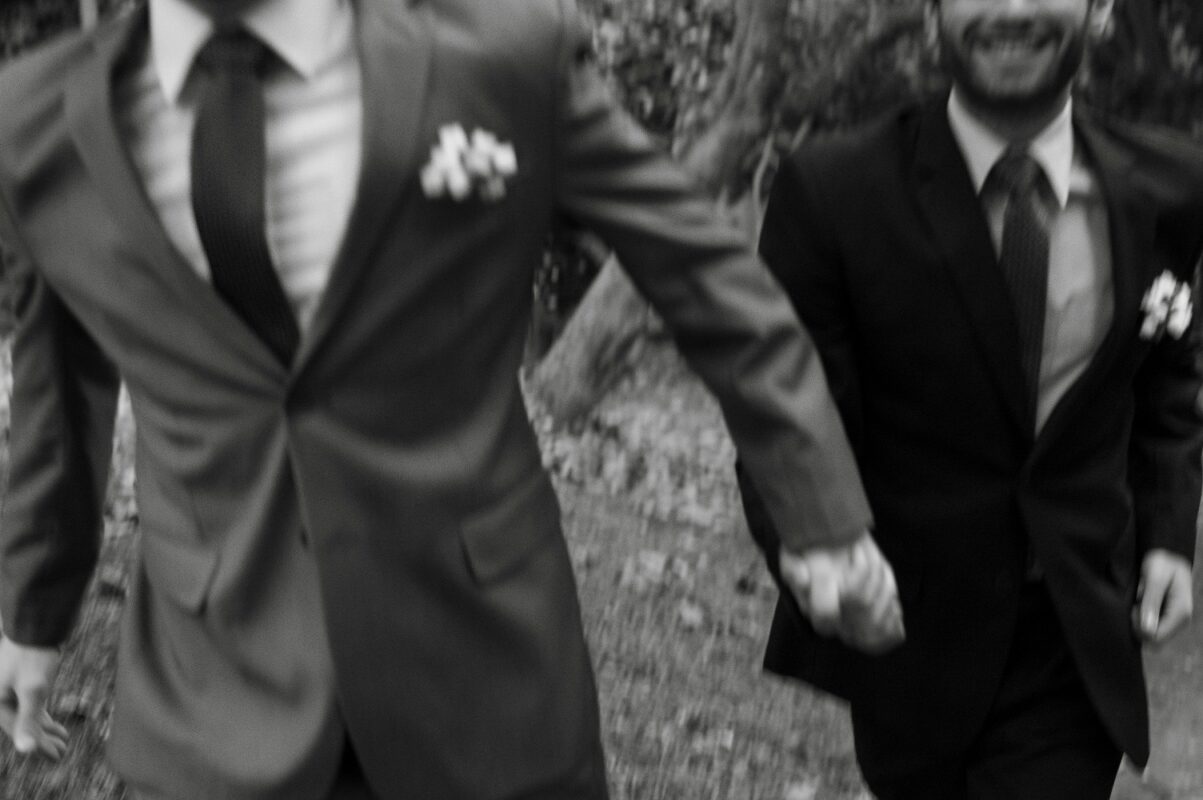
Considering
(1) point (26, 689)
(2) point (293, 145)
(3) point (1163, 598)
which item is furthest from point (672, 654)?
(2) point (293, 145)

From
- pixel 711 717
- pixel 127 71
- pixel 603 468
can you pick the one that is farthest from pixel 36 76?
pixel 603 468


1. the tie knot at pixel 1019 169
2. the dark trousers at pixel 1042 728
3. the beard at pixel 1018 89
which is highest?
the beard at pixel 1018 89

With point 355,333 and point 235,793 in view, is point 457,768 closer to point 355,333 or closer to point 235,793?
point 235,793

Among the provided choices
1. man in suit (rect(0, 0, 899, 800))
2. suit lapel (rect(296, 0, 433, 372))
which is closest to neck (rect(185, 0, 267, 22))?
man in suit (rect(0, 0, 899, 800))

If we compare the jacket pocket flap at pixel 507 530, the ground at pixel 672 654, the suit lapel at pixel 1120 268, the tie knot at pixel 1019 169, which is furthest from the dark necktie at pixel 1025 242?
the ground at pixel 672 654

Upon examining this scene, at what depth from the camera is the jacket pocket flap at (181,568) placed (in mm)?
2156

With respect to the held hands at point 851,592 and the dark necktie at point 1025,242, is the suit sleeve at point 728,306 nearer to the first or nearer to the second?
the held hands at point 851,592

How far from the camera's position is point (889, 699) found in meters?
2.94

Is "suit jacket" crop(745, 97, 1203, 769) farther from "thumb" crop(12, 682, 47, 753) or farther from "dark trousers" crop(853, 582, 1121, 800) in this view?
"thumb" crop(12, 682, 47, 753)

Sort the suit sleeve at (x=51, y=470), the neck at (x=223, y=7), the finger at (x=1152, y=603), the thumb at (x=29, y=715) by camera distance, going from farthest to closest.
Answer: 1. the finger at (x=1152, y=603)
2. the thumb at (x=29, y=715)
3. the suit sleeve at (x=51, y=470)
4. the neck at (x=223, y=7)

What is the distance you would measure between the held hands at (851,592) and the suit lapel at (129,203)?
2.60 ft

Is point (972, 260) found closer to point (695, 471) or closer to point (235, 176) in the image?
point (235, 176)

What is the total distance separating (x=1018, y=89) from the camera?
8.29ft

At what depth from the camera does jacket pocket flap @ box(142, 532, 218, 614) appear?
2.16 meters
